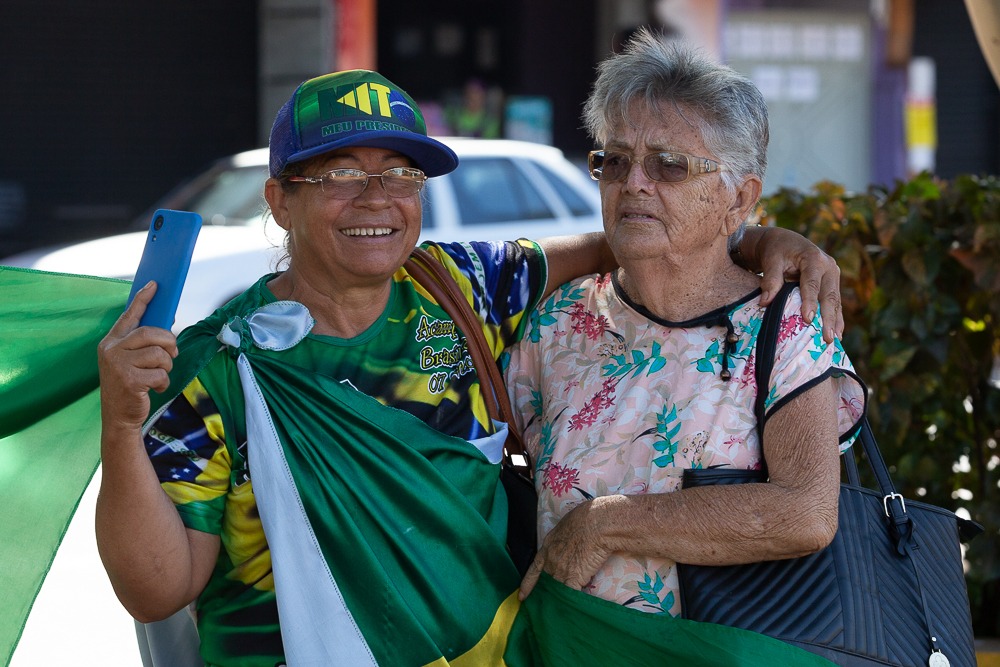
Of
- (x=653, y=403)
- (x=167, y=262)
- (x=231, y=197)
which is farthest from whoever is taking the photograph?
(x=231, y=197)

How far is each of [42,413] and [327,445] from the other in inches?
24.0

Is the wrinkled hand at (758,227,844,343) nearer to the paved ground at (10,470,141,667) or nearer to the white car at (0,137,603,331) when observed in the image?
the paved ground at (10,470,141,667)

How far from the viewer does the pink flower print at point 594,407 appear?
2510 millimetres

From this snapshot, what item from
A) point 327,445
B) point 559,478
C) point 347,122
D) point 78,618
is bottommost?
point 78,618

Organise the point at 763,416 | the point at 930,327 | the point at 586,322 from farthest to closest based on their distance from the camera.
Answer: the point at 930,327 < the point at 586,322 < the point at 763,416

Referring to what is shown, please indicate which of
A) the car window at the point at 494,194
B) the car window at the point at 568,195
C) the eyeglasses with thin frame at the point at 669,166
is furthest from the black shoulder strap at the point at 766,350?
the car window at the point at 568,195

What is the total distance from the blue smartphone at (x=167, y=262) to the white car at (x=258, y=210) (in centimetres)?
530

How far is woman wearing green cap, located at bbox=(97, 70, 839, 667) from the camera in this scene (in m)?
2.16

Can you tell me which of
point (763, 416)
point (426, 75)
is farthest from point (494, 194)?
point (763, 416)

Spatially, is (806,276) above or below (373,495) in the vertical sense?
above

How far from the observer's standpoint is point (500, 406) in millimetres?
2582

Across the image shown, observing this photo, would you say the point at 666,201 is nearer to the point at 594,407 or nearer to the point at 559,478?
the point at 594,407

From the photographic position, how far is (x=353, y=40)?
40.0 feet

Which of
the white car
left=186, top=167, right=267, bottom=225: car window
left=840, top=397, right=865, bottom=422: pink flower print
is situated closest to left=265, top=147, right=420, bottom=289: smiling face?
left=840, top=397, right=865, bottom=422: pink flower print
